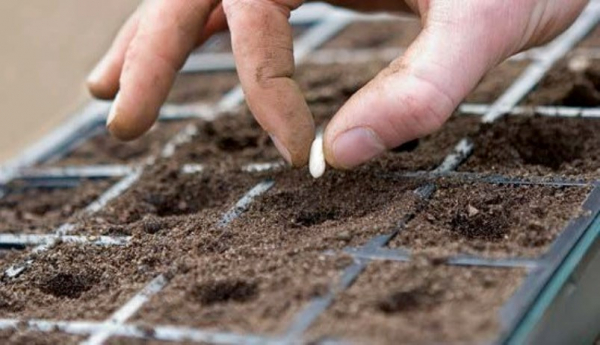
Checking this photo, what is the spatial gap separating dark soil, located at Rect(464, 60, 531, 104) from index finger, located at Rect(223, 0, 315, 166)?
0.48 m

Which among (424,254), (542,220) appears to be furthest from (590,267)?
(424,254)

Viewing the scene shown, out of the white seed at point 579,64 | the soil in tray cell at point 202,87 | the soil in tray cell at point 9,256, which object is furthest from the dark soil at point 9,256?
the white seed at point 579,64

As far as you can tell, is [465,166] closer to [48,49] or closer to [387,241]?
[387,241]

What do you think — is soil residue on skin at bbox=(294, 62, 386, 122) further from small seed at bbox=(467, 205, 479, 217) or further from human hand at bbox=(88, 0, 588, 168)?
small seed at bbox=(467, 205, 479, 217)

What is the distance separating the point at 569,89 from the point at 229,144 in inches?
21.0

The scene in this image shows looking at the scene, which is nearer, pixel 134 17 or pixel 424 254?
pixel 424 254

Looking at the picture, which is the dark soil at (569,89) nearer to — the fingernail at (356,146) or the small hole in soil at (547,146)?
the small hole in soil at (547,146)

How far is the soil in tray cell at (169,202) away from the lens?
52.3 inches

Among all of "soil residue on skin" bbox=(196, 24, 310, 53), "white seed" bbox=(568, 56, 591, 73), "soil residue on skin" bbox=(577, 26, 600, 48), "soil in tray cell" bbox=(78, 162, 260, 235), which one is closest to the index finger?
"soil in tray cell" bbox=(78, 162, 260, 235)

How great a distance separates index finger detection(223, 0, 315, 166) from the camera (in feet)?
4.25

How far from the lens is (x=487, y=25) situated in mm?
1221

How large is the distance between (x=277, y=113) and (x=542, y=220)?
1.12 feet

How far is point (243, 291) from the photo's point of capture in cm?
107

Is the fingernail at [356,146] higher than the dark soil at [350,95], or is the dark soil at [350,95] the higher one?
the fingernail at [356,146]
